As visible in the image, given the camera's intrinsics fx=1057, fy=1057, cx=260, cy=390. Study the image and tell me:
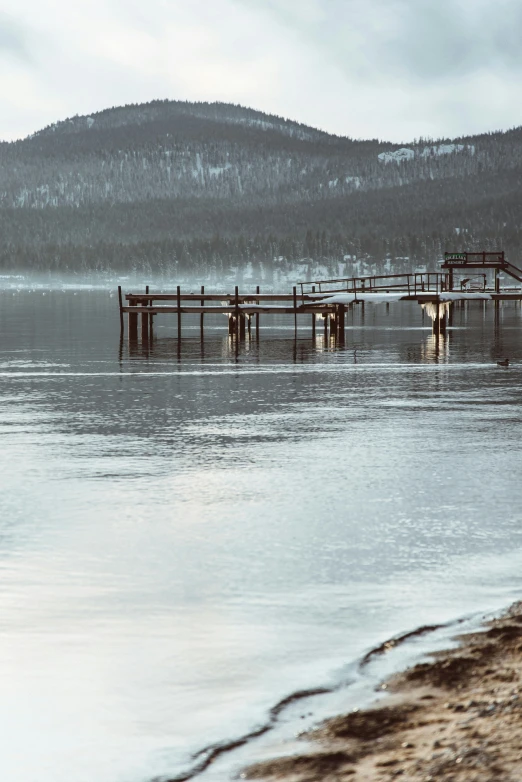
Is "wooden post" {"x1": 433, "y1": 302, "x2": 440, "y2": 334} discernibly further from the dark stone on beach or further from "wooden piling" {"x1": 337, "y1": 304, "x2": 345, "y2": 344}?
the dark stone on beach

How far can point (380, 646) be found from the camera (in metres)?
6.97

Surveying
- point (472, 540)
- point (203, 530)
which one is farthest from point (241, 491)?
point (472, 540)

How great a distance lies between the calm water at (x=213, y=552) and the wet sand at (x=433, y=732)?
1.43 feet

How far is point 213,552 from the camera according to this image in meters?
9.27

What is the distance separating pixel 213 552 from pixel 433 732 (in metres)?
4.16

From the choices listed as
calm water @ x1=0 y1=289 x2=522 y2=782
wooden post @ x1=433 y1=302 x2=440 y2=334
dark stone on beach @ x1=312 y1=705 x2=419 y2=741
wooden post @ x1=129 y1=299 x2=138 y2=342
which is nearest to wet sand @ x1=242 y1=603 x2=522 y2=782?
dark stone on beach @ x1=312 y1=705 x2=419 y2=741

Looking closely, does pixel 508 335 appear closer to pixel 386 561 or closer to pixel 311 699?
pixel 386 561

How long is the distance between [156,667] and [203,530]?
137 inches

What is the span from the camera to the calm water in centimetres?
600

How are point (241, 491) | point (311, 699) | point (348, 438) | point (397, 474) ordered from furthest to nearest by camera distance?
point (348, 438), point (397, 474), point (241, 491), point (311, 699)

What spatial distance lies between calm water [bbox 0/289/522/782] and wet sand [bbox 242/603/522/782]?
1.43 feet

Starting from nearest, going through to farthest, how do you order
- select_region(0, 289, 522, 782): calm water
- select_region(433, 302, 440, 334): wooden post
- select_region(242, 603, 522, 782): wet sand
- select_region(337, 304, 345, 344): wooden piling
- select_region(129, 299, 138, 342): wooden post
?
1. select_region(242, 603, 522, 782): wet sand
2. select_region(0, 289, 522, 782): calm water
3. select_region(129, 299, 138, 342): wooden post
4. select_region(433, 302, 440, 334): wooden post
5. select_region(337, 304, 345, 344): wooden piling

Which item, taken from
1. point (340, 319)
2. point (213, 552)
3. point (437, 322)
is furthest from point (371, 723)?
point (437, 322)

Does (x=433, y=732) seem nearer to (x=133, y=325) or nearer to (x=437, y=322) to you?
(x=133, y=325)
